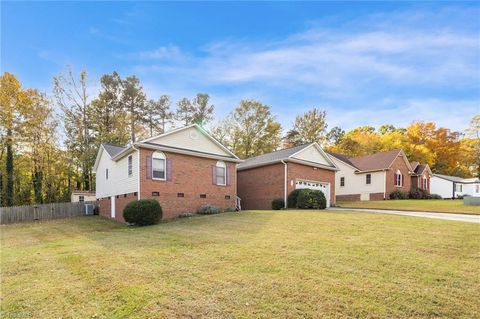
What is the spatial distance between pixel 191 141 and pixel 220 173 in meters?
3.00

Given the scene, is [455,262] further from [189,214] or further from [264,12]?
[189,214]

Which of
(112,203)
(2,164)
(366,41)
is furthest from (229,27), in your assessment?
(2,164)

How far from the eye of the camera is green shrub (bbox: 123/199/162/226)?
14125mm

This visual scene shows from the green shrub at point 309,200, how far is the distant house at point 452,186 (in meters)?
26.5

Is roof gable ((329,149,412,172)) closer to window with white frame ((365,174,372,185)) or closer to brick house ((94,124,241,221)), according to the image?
window with white frame ((365,174,372,185))

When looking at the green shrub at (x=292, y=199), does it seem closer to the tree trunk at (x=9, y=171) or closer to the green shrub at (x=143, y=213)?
the green shrub at (x=143, y=213)

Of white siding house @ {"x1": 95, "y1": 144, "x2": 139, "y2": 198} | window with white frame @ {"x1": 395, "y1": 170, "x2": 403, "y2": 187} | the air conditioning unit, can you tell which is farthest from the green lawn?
window with white frame @ {"x1": 395, "y1": 170, "x2": 403, "y2": 187}

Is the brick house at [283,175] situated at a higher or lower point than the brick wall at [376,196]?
higher

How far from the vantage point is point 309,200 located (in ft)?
64.0

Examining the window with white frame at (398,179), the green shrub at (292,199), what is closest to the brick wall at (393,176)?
the window with white frame at (398,179)

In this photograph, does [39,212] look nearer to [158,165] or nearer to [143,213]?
[158,165]

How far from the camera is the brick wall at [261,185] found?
2127 centimetres

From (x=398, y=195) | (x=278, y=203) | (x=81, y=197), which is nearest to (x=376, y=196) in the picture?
(x=398, y=195)

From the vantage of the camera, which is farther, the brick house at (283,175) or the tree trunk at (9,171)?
the tree trunk at (9,171)
